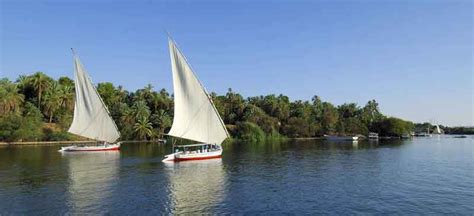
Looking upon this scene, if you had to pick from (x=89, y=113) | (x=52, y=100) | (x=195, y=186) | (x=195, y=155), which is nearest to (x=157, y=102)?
(x=52, y=100)

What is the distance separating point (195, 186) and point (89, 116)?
56088mm

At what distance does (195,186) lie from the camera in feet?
145

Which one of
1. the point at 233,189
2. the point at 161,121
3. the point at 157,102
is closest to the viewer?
the point at 233,189

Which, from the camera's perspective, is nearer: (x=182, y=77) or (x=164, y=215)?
(x=164, y=215)

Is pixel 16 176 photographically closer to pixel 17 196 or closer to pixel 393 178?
pixel 17 196

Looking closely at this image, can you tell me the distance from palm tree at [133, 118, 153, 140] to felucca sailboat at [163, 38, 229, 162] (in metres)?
76.5

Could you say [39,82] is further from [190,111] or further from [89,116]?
[190,111]

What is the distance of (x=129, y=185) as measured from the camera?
44.3 metres

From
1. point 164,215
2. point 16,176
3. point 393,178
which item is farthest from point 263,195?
point 16,176

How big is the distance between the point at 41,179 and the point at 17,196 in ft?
34.8

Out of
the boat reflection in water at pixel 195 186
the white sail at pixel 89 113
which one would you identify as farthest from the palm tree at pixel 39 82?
the boat reflection in water at pixel 195 186

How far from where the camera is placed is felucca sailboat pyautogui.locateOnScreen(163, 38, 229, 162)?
67.4 metres

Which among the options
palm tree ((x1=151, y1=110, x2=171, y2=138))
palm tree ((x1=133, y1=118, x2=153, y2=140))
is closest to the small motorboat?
palm tree ((x1=133, y1=118, x2=153, y2=140))

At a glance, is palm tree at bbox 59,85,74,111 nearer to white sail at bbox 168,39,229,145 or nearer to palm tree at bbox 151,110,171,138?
palm tree at bbox 151,110,171,138
